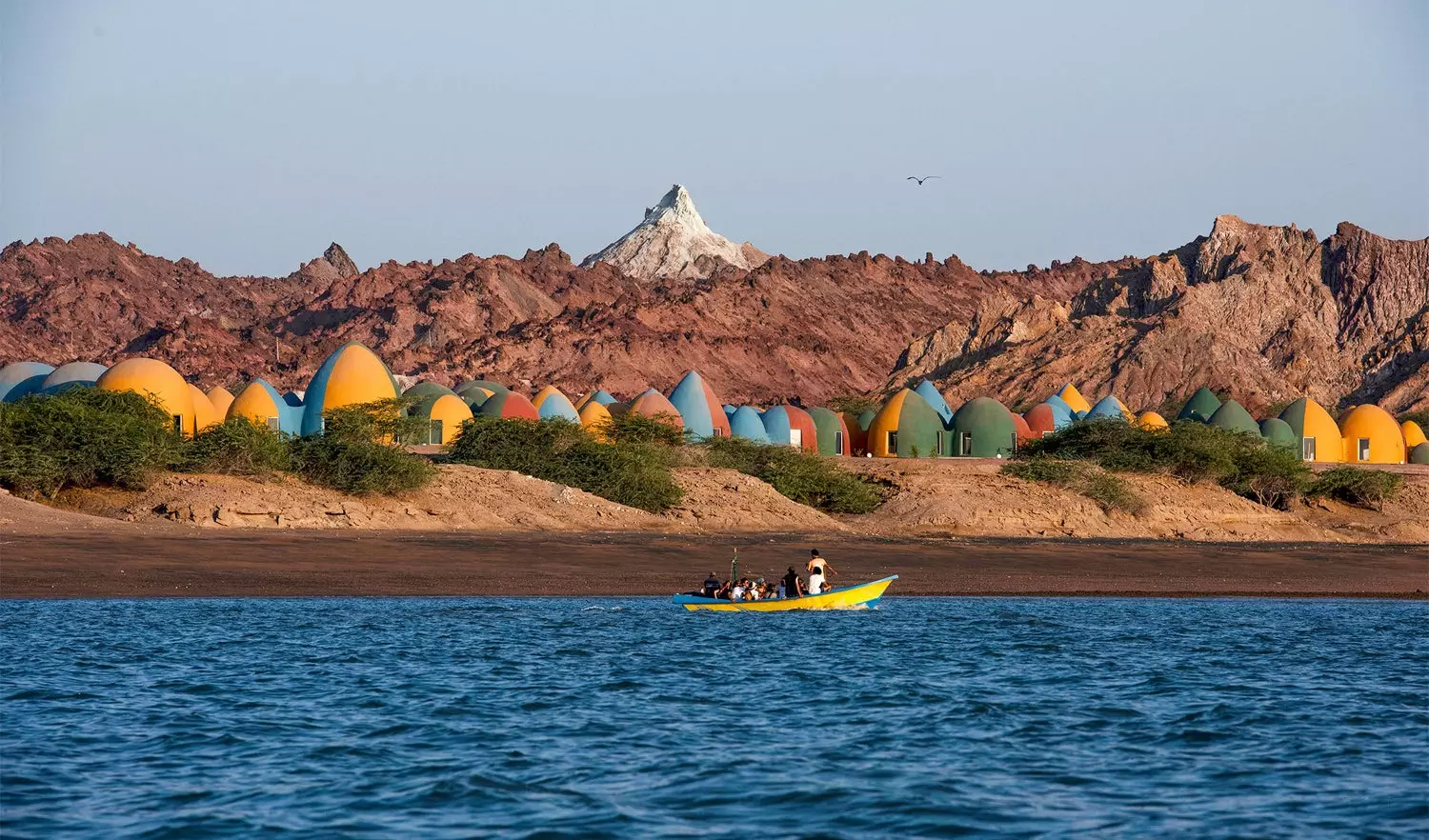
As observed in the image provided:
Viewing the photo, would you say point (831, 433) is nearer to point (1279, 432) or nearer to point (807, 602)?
point (1279, 432)

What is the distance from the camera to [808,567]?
2662cm

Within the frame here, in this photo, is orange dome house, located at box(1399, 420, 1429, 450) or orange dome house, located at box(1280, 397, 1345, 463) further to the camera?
orange dome house, located at box(1399, 420, 1429, 450)

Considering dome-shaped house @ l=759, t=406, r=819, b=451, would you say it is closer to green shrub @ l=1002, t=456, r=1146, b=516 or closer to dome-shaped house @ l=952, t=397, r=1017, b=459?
dome-shaped house @ l=952, t=397, r=1017, b=459

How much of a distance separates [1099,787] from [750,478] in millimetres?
29524

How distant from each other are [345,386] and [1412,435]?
4565 cm


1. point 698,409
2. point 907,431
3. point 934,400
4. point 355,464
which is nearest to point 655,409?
point 698,409

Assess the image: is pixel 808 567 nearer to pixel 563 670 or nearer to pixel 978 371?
pixel 563 670

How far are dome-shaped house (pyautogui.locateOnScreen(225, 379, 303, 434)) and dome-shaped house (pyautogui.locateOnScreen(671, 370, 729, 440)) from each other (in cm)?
1300

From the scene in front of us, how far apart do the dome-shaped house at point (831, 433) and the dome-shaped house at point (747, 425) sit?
2799mm

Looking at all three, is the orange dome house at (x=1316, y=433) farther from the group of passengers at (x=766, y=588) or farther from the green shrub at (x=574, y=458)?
the group of passengers at (x=766, y=588)

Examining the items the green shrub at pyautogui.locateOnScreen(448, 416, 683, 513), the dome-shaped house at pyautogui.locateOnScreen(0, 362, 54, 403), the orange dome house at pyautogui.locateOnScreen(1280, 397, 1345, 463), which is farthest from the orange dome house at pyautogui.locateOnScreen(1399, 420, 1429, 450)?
the dome-shaped house at pyautogui.locateOnScreen(0, 362, 54, 403)

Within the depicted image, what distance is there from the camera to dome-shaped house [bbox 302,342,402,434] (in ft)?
161

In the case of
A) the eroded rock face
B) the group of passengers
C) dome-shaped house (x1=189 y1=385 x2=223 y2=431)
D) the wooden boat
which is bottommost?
the wooden boat

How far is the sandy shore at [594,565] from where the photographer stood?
1042 inches
